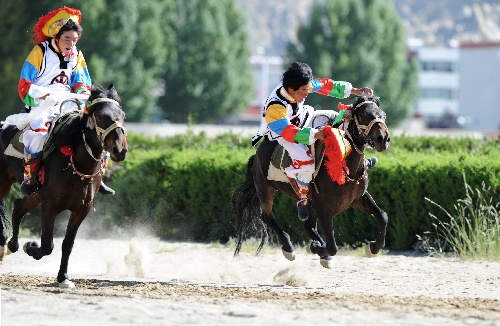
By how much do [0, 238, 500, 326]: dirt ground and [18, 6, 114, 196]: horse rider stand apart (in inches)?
50.9

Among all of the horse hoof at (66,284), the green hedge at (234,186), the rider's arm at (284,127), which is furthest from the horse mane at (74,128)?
the green hedge at (234,186)

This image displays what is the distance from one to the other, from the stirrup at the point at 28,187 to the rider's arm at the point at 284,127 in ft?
7.79

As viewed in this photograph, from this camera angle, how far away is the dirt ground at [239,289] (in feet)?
25.1

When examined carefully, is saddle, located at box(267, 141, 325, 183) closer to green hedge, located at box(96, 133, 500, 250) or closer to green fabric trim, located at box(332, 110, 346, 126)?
green fabric trim, located at box(332, 110, 346, 126)

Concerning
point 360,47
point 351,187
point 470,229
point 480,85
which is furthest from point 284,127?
point 480,85

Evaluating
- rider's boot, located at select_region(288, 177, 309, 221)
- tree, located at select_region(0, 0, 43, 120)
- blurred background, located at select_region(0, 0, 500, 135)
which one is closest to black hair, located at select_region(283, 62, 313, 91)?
rider's boot, located at select_region(288, 177, 309, 221)

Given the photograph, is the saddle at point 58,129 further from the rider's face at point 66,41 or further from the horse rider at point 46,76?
the rider's face at point 66,41

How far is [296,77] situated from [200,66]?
155 feet

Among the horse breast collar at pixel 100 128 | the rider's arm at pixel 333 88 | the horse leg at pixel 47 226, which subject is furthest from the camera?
the rider's arm at pixel 333 88

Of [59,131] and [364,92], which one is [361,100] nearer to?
[364,92]

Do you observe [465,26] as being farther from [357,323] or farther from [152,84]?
[357,323]

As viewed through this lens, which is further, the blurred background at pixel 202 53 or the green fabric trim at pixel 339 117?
the blurred background at pixel 202 53

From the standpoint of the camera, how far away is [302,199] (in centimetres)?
1060

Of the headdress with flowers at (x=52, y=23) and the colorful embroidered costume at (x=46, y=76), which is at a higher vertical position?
the headdress with flowers at (x=52, y=23)
